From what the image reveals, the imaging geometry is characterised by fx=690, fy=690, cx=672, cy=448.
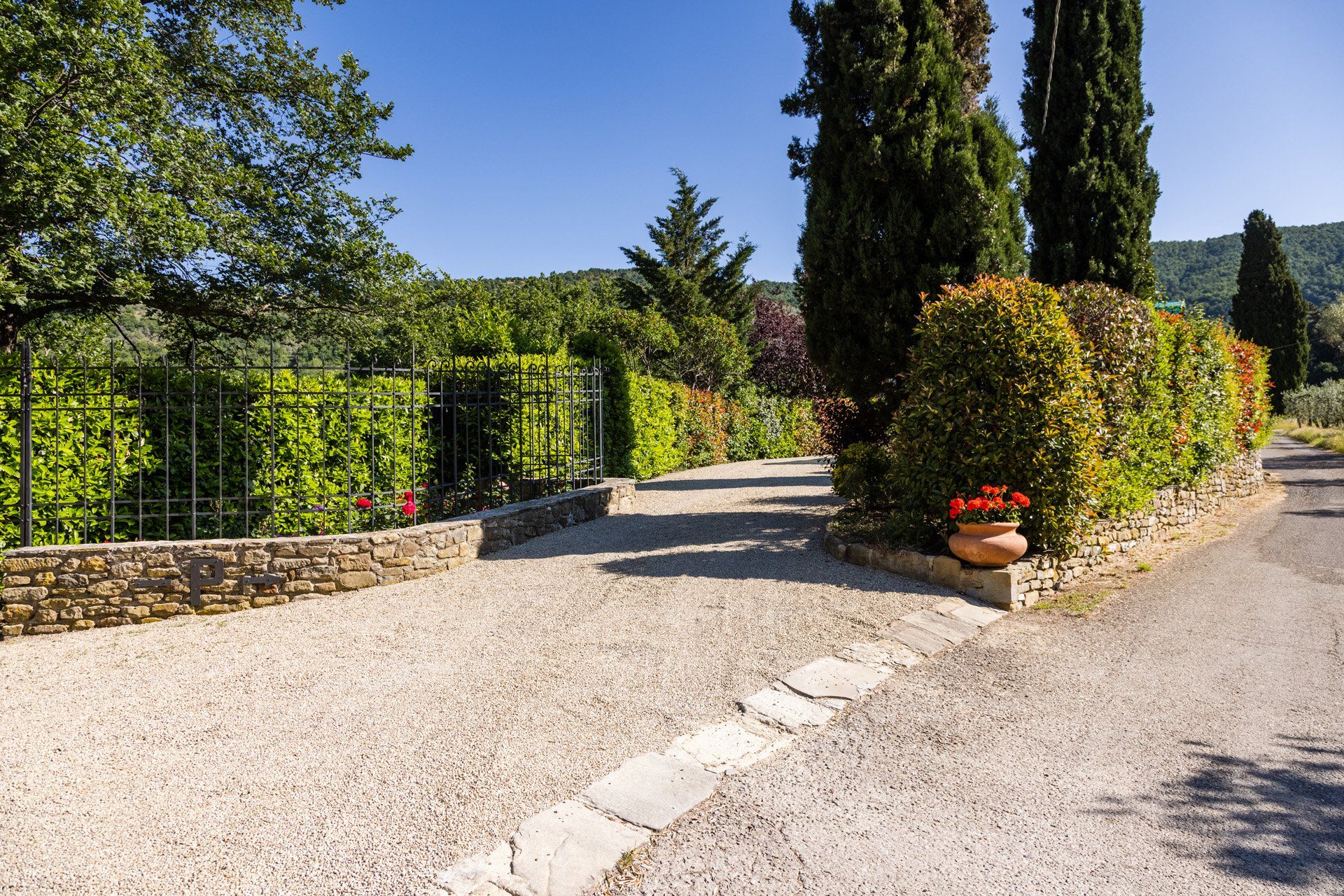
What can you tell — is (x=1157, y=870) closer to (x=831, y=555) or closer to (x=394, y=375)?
(x=831, y=555)

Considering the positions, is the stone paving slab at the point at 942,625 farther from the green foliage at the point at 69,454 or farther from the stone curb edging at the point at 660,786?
the green foliage at the point at 69,454

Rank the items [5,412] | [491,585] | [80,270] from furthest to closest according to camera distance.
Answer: [80,270] < [491,585] < [5,412]

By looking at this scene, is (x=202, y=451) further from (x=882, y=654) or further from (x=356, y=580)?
(x=882, y=654)

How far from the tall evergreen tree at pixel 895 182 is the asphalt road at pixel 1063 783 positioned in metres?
4.70

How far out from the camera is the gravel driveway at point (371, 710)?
8.89 feet

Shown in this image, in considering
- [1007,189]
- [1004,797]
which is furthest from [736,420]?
[1004,797]

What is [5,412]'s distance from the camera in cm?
576

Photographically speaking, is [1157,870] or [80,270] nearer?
[1157,870]

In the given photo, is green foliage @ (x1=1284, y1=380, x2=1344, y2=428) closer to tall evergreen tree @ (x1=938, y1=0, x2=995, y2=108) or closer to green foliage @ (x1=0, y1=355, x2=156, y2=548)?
tall evergreen tree @ (x1=938, y1=0, x2=995, y2=108)

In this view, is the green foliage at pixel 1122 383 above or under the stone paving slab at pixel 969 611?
above

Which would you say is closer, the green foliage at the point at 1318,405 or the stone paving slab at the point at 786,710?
the stone paving slab at the point at 786,710

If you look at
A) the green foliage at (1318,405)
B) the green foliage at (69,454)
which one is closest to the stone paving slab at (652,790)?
the green foliage at (69,454)

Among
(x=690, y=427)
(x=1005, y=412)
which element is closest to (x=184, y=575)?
(x=1005, y=412)

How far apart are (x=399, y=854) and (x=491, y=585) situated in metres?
3.98
